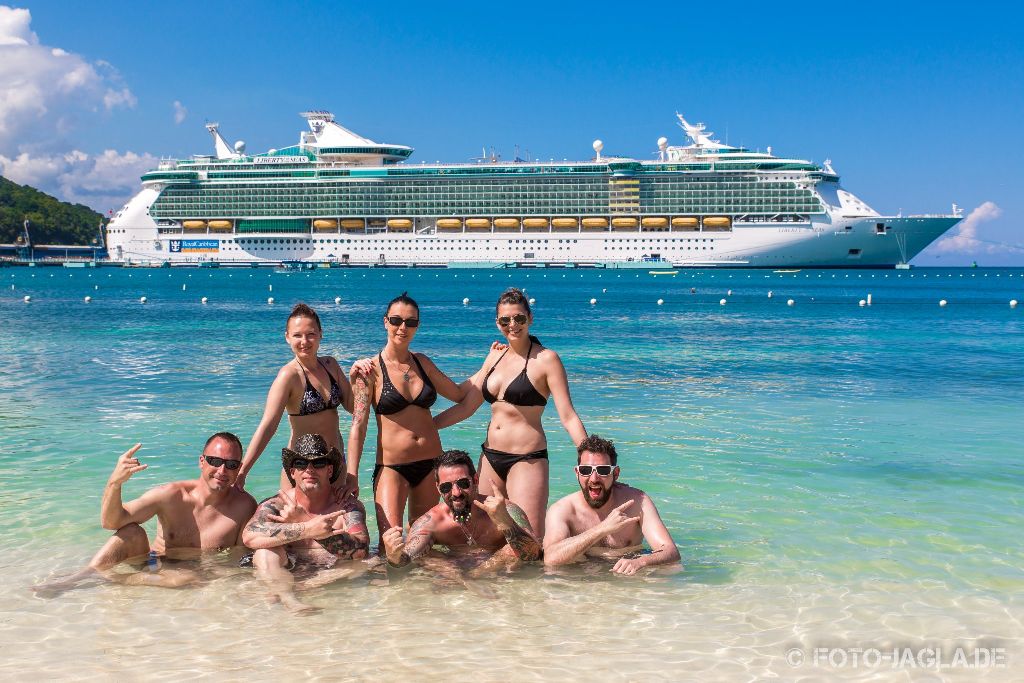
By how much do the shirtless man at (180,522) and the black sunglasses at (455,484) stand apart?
3.80ft

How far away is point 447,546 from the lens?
542 centimetres

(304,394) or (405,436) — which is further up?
(304,394)

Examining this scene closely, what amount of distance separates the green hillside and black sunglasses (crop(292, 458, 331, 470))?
141 metres

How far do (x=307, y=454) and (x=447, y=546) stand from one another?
108 cm

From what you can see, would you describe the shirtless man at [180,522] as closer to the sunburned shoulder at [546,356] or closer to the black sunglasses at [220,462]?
the black sunglasses at [220,462]

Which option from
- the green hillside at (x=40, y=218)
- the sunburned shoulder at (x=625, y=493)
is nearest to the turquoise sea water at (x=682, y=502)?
the sunburned shoulder at (x=625, y=493)

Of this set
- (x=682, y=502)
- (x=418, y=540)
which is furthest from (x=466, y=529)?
(x=682, y=502)

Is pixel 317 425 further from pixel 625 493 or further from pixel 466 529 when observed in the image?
pixel 625 493

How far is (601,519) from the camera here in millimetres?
5250

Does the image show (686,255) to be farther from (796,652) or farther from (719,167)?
(796,652)

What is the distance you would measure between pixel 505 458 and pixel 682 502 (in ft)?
8.29

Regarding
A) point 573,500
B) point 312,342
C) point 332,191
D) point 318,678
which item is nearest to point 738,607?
point 573,500

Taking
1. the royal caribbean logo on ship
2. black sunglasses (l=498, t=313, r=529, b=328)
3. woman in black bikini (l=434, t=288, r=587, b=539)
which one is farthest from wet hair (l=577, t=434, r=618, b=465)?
the royal caribbean logo on ship

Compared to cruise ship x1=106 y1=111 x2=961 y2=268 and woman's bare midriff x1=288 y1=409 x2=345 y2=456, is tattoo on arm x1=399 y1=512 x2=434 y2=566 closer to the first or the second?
woman's bare midriff x1=288 y1=409 x2=345 y2=456
